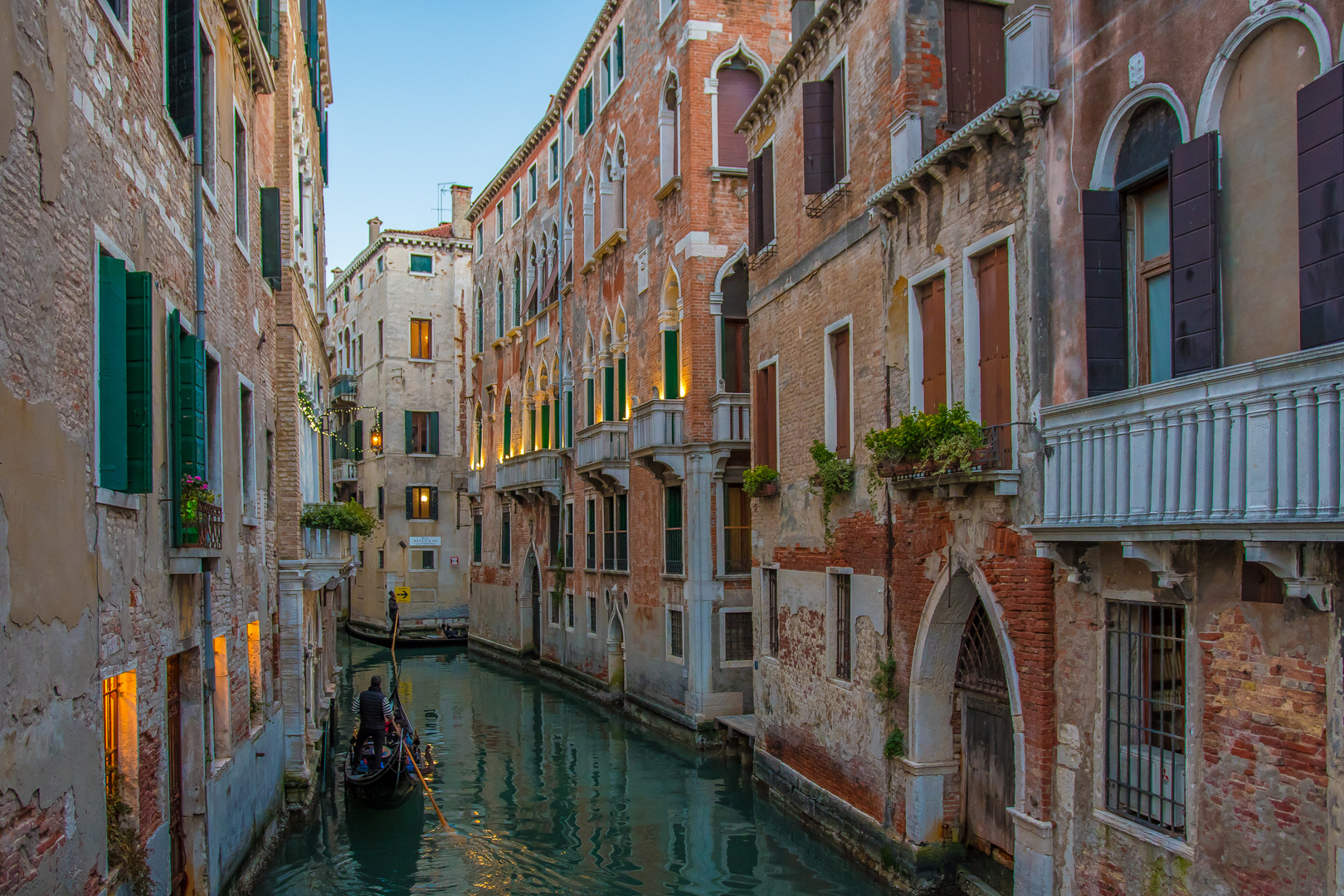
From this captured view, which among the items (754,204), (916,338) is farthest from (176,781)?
(754,204)

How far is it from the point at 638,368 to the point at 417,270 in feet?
65.5

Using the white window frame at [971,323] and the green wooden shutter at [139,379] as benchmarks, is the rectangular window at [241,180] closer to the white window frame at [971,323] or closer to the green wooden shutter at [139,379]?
the green wooden shutter at [139,379]

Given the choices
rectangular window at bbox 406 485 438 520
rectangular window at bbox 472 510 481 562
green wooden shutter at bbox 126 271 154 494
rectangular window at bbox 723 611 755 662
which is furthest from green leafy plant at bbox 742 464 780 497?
rectangular window at bbox 406 485 438 520

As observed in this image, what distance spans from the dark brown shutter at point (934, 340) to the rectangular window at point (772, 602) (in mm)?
4209

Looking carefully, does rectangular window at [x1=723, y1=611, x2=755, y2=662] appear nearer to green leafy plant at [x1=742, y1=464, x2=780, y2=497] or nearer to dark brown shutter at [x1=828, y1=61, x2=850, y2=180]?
green leafy plant at [x1=742, y1=464, x2=780, y2=497]

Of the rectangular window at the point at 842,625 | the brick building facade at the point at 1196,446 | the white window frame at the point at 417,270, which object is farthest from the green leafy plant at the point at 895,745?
the white window frame at the point at 417,270

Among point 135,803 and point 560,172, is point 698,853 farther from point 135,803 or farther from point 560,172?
point 560,172

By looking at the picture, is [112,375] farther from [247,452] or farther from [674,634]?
[674,634]

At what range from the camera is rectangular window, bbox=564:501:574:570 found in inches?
973

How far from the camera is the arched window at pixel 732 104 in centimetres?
1788

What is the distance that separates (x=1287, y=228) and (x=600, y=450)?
1592 cm

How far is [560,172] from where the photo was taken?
2547 cm

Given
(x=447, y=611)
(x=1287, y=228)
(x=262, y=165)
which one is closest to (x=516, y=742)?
(x=262, y=165)

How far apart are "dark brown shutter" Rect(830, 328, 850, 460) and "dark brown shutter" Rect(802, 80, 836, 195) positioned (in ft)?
4.96
